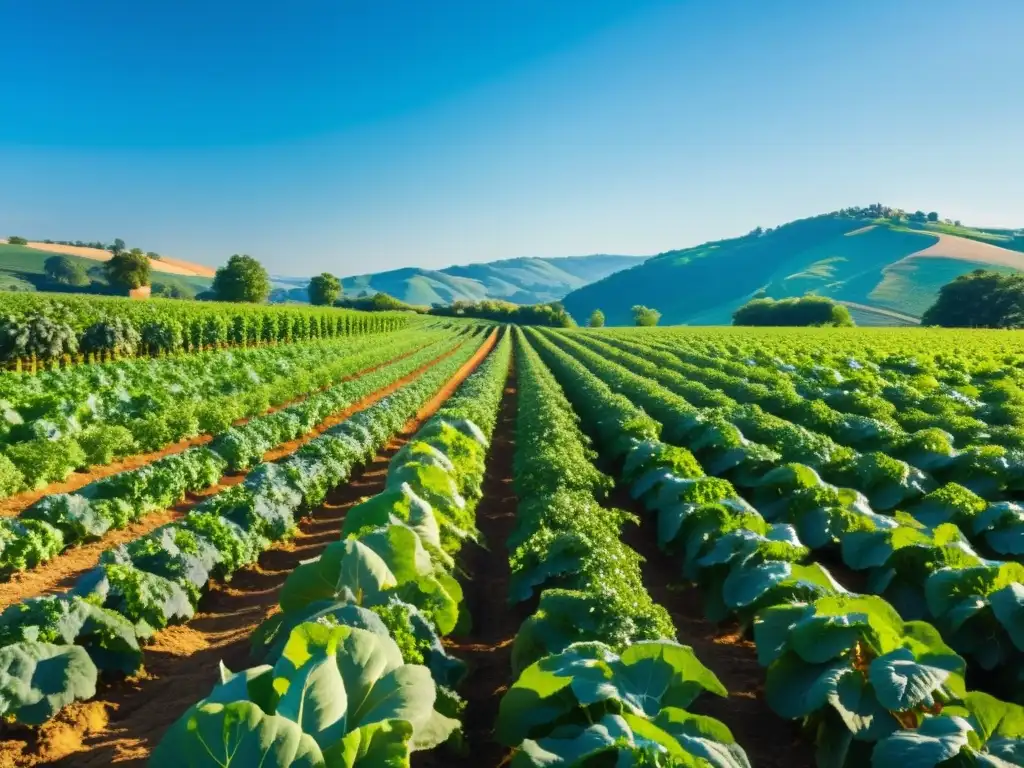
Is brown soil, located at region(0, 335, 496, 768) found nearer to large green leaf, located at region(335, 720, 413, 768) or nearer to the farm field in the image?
the farm field

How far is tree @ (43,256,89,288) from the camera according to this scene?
329 ft

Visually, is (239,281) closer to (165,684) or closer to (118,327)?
(118,327)

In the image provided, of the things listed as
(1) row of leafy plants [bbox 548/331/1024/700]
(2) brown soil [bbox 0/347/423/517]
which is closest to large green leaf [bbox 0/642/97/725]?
(2) brown soil [bbox 0/347/423/517]

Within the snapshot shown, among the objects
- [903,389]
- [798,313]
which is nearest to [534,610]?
[903,389]

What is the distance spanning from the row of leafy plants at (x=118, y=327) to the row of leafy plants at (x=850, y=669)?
2814 cm

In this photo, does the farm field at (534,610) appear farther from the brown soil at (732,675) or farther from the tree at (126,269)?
the tree at (126,269)

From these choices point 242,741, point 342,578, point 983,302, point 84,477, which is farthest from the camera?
point 983,302

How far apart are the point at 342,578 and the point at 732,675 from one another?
3.67 metres

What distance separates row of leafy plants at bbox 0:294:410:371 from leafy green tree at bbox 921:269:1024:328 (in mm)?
84918

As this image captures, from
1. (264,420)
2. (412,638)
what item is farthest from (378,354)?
(412,638)

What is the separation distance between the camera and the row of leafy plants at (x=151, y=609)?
3172 mm

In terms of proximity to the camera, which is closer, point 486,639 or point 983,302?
point 486,639

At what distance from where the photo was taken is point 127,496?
29.8 feet

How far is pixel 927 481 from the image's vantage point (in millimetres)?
8750
